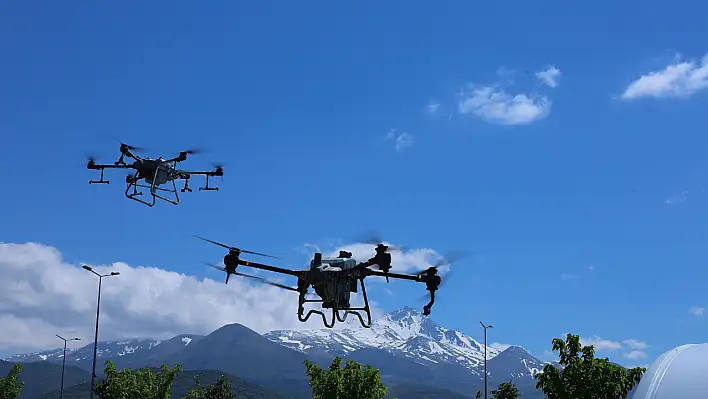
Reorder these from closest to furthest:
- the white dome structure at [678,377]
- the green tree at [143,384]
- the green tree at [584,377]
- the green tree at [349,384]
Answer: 1. the white dome structure at [678,377]
2. the green tree at [584,377]
3. the green tree at [349,384]
4. the green tree at [143,384]

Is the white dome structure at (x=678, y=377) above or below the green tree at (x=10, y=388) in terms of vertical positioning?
below

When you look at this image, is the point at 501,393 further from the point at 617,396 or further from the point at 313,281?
the point at 313,281

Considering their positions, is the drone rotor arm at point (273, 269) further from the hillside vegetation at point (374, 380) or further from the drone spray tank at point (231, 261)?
the hillside vegetation at point (374, 380)

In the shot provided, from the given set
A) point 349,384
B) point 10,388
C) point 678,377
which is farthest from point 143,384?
point 678,377

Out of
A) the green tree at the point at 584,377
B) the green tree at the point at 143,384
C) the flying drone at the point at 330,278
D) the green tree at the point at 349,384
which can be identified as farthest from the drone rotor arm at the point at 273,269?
the green tree at the point at 143,384

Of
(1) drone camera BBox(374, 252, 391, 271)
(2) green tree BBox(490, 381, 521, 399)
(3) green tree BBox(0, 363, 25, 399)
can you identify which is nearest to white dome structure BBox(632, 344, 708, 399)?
(1) drone camera BBox(374, 252, 391, 271)

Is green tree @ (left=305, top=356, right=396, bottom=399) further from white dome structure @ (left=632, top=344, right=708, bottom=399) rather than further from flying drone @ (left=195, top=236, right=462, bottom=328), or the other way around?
white dome structure @ (left=632, top=344, right=708, bottom=399)

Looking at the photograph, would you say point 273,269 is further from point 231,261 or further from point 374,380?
point 374,380
